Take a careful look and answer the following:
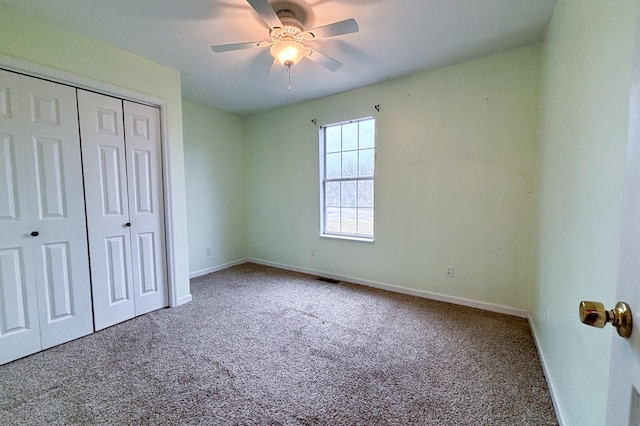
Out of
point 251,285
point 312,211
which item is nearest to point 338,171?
point 312,211

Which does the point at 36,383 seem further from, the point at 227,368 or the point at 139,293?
the point at 227,368

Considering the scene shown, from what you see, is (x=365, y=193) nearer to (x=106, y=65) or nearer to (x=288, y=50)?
(x=288, y=50)

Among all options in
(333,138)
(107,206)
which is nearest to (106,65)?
(107,206)

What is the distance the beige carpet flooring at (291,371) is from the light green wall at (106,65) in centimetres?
97

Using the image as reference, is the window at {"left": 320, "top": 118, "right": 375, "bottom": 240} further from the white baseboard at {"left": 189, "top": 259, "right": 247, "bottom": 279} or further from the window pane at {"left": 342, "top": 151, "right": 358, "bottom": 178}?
the white baseboard at {"left": 189, "top": 259, "right": 247, "bottom": 279}

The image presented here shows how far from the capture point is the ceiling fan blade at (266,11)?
59.7 inches

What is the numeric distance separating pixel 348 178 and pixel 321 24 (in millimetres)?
1919

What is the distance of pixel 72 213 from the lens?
2215 mm

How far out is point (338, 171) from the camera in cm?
376

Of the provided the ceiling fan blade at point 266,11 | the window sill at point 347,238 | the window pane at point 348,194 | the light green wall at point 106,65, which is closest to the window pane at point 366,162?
the window pane at point 348,194

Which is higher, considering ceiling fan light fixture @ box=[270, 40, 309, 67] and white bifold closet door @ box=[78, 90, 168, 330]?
ceiling fan light fixture @ box=[270, 40, 309, 67]

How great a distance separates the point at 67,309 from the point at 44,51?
2084mm

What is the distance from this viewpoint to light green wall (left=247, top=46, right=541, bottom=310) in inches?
99.2

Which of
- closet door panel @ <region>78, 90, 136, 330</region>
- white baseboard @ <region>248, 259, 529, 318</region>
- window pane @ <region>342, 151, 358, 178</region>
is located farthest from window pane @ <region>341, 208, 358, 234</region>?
closet door panel @ <region>78, 90, 136, 330</region>
